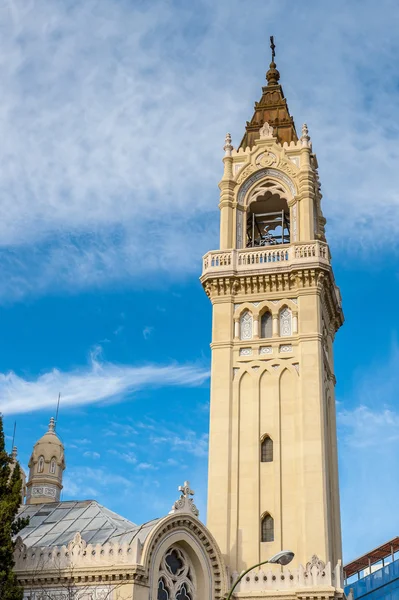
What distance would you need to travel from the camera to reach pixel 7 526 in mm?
29578

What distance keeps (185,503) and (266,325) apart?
10.4 m

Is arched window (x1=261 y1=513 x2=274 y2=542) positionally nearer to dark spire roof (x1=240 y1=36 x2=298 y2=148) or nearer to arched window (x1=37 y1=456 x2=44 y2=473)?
arched window (x1=37 y1=456 x2=44 y2=473)

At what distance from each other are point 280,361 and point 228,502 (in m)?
6.65

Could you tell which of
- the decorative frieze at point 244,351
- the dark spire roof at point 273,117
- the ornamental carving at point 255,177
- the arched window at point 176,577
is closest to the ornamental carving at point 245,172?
the ornamental carving at point 255,177

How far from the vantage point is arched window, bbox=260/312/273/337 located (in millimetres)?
40366

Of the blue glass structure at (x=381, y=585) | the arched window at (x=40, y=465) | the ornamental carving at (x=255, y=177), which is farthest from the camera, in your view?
the blue glass structure at (x=381, y=585)

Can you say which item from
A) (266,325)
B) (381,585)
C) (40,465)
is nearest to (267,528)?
(266,325)

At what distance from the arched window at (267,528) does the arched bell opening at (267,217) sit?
14.7 meters

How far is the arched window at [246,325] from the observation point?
40406 millimetres

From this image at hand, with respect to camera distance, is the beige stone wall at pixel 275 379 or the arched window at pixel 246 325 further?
the arched window at pixel 246 325

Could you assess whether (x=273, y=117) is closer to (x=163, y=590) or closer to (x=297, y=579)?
(x=297, y=579)

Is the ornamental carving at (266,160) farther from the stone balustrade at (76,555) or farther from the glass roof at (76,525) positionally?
the stone balustrade at (76,555)

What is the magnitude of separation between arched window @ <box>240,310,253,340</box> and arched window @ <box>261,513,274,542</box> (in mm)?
8184

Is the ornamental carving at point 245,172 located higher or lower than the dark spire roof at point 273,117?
lower
